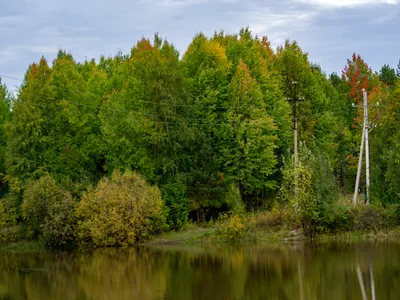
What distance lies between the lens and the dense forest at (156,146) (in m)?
42.6

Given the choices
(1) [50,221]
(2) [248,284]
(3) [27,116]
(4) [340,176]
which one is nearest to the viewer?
(2) [248,284]

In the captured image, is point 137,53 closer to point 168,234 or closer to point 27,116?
point 27,116

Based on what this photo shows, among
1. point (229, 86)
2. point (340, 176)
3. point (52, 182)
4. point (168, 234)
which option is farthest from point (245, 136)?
point (340, 176)

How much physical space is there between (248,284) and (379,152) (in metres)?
20.5

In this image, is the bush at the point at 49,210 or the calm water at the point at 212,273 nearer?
the calm water at the point at 212,273

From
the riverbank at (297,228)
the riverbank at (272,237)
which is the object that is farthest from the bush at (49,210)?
the riverbank at (272,237)

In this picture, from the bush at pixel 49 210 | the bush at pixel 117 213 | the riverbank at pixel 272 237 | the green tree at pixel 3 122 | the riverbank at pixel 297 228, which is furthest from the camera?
the green tree at pixel 3 122

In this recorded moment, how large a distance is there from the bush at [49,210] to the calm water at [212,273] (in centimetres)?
259

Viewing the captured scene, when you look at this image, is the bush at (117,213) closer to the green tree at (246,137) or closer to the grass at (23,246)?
the grass at (23,246)

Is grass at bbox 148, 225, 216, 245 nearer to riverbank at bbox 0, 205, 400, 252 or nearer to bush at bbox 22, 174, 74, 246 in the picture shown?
riverbank at bbox 0, 205, 400, 252

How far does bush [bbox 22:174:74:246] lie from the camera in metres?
42.7

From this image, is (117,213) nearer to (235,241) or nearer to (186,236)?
(186,236)

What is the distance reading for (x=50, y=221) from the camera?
140 ft

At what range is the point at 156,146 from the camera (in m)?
47.0
